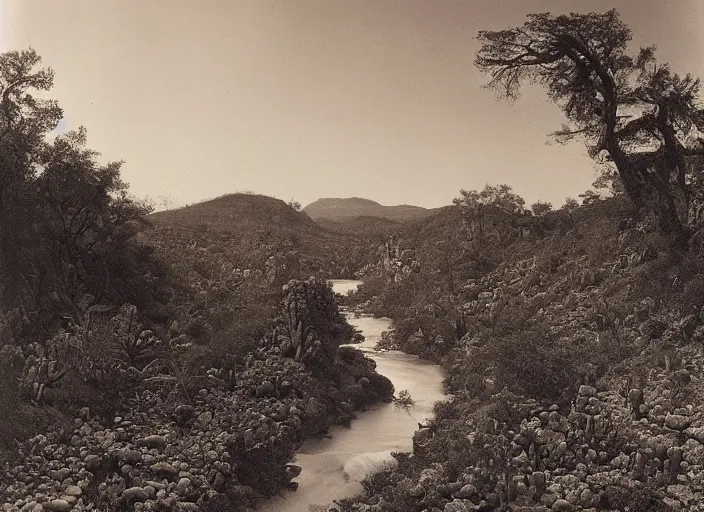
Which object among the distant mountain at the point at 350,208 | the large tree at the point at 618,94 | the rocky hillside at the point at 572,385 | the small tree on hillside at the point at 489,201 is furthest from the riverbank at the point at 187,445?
the distant mountain at the point at 350,208

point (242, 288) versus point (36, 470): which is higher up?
point (242, 288)

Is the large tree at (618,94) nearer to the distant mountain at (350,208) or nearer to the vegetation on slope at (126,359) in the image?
the vegetation on slope at (126,359)

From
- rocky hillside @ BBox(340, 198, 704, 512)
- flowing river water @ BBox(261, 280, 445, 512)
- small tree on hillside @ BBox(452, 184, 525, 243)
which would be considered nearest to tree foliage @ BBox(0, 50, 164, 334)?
flowing river water @ BBox(261, 280, 445, 512)

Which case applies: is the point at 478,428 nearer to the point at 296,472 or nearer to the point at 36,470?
the point at 296,472

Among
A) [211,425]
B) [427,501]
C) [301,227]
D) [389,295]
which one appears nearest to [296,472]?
[211,425]

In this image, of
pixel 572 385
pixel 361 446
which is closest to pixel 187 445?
pixel 361 446

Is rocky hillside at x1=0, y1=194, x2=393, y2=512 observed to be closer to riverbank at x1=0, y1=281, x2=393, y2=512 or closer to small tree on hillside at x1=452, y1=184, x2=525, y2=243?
riverbank at x1=0, y1=281, x2=393, y2=512
